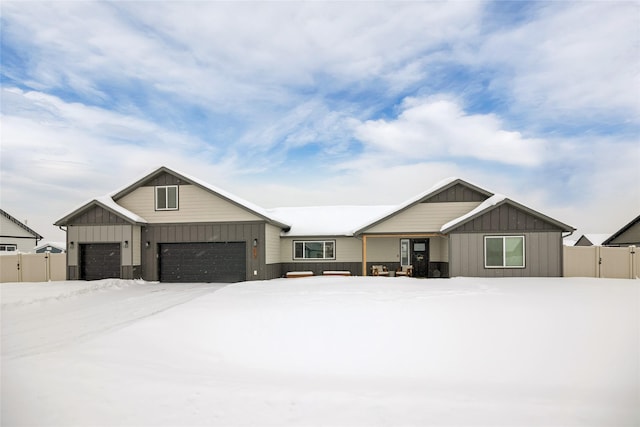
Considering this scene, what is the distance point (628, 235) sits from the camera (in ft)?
90.4

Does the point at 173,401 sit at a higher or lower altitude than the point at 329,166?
lower

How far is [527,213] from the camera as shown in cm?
1627

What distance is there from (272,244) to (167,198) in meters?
5.92

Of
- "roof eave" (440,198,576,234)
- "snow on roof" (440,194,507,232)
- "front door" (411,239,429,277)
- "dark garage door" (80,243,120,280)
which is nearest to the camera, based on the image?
"roof eave" (440,198,576,234)

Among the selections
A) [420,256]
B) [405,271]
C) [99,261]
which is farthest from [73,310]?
[420,256]

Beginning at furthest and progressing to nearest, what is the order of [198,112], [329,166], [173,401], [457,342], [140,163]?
[329,166] < [140,163] < [198,112] < [457,342] < [173,401]

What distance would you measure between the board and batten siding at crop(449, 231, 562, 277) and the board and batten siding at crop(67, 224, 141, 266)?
1536cm

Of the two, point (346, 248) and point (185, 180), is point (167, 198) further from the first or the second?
point (346, 248)

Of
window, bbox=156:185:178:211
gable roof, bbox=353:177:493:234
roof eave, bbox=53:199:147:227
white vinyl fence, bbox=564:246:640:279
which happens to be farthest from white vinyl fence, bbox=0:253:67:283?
white vinyl fence, bbox=564:246:640:279

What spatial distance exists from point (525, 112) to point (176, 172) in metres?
17.3

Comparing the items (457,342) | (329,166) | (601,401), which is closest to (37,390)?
(457,342)

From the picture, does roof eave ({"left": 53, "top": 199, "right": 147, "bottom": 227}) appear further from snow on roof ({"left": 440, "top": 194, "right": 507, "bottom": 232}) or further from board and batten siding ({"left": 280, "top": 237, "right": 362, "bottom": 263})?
snow on roof ({"left": 440, "top": 194, "right": 507, "bottom": 232})

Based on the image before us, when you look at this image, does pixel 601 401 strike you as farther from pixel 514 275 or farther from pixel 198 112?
pixel 198 112

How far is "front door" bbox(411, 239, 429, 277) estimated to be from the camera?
66.3ft
